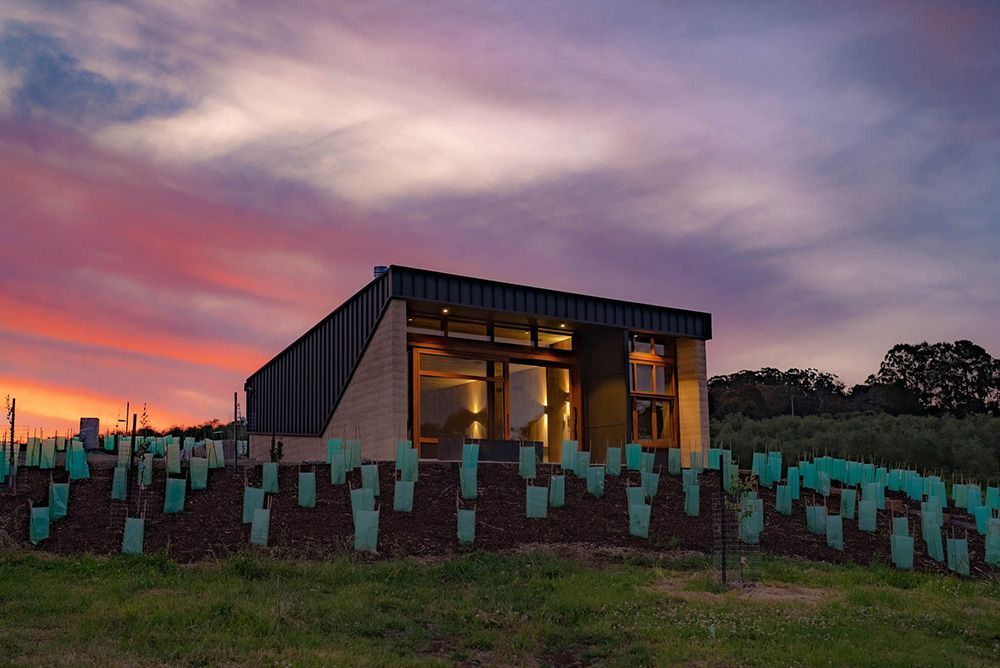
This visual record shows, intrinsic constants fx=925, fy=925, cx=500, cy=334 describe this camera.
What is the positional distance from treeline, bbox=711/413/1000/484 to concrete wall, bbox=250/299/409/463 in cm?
1374

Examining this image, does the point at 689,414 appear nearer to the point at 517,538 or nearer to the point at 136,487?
the point at 517,538

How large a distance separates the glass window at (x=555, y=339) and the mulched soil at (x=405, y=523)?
25.5 feet

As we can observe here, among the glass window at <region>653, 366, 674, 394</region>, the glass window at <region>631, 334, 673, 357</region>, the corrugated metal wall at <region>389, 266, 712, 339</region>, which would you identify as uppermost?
the corrugated metal wall at <region>389, 266, 712, 339</region>

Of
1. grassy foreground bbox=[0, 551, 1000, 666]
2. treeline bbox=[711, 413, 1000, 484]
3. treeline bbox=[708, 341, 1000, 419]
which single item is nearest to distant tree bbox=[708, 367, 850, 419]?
treeline bbox=[708, 341, 1000, 419]

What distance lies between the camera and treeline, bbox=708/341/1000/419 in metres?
60.1

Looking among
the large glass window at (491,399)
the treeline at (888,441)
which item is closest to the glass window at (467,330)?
the large glass window at (491,399)

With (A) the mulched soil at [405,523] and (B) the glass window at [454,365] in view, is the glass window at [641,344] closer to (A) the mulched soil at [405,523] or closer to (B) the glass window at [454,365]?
(B) the glass window at [454,365]

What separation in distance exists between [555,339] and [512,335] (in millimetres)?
1509

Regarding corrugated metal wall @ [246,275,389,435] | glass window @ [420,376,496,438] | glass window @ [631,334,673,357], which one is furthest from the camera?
glass window @ [631,334,673,357]

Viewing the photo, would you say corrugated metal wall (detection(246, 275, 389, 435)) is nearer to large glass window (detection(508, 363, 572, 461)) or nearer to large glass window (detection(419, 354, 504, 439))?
large glass window (detection(419, 354, 504, 439))

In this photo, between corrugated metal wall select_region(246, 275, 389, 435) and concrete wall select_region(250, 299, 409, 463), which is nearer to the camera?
concrete wall select_region(250, 299, 409, 463)

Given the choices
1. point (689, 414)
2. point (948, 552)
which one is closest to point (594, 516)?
point (948, 552)

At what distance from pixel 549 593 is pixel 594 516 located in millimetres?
4322

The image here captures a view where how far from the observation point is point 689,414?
988 inches
